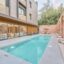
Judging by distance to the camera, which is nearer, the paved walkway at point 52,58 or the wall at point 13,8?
the paved walkway at point 52,58

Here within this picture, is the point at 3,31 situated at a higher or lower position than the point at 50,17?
lower

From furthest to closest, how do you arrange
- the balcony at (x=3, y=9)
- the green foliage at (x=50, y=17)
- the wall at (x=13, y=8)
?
1. the green foliage at (x=50, y=17)
2. the wall at (x=13, y=8)
3. the balcony at (x=3, y=9)

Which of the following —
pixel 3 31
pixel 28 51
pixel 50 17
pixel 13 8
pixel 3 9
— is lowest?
pixel 28 51

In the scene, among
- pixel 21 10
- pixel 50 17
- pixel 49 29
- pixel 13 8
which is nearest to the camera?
pixel 13 8

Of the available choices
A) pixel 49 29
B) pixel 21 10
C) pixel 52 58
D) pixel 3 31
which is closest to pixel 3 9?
pixel 3 31

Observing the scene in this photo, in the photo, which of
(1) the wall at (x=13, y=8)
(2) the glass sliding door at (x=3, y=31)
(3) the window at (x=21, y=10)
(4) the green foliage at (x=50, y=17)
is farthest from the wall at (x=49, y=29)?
(2) the glass sliding door at (x=3, y=31)

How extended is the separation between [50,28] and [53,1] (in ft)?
44.3

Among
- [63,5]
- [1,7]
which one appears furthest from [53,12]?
[1,7]

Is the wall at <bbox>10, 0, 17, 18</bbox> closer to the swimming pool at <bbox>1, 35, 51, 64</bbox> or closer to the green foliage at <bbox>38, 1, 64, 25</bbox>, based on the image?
the swimming pool at <bbox>1, 35, 51, 64</bbox>

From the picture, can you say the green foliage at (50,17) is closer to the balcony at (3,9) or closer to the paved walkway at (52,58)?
the balcony at (3,9)

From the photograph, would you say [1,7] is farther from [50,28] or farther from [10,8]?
[50,28]

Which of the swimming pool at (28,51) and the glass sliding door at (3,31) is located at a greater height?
the glass sliding door at (3,31)

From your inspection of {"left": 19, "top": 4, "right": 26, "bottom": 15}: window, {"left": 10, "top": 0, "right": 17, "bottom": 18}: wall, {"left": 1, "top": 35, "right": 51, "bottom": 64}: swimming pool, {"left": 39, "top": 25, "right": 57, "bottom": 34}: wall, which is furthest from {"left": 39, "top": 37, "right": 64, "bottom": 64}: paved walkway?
{"left": 39, "top": 25, "right": 57, "bottom": 34}: wall

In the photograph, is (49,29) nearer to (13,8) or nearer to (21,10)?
(21,10)
